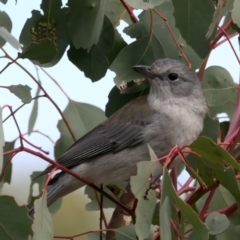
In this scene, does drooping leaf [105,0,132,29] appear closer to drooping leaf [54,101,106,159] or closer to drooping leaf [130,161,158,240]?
drooping leaf [54,101,106,159]

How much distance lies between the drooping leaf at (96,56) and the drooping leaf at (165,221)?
1.09m

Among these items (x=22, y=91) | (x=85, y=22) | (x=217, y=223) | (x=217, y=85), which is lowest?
(x=217, y=223)

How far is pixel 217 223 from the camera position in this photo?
2.49 m

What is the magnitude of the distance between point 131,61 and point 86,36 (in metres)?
0.32

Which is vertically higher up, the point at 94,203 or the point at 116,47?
the point at 116,47

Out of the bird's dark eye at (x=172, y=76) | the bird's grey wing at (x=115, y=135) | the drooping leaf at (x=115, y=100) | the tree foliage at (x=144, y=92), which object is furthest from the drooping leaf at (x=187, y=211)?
the bird's dark eye at (x=172, y=76)

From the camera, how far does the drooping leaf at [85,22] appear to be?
2844mm

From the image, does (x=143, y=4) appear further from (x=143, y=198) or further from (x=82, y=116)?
(x=82, y=116)

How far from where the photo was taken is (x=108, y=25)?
3.07 metres

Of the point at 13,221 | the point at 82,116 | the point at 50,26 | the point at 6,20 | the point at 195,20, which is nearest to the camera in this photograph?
the point at 13,221

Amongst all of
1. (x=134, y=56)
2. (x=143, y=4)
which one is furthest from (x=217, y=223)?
(x=134, y=56)

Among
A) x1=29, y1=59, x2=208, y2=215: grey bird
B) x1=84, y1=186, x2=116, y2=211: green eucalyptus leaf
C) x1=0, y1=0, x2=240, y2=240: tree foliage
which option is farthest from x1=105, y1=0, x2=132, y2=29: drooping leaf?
x1=84, y1=186, x2=116, y2=211: green eucalyptus leaf

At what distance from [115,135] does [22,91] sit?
101 centimetres

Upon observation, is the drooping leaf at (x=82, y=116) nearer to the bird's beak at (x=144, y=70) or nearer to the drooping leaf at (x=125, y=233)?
the bird's beak at (x=144, y=70)
